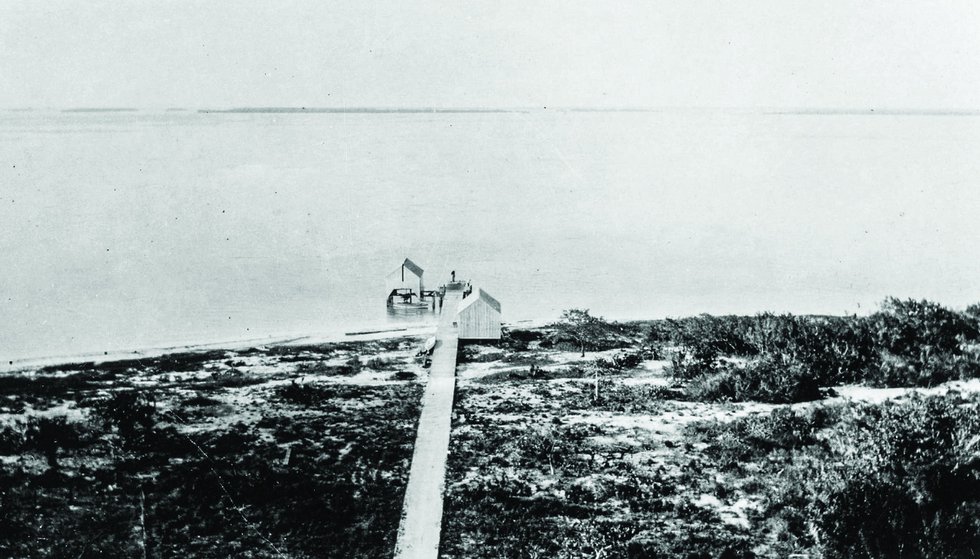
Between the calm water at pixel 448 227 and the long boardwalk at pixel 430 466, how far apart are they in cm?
1124

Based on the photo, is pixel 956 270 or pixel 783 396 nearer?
pixel 783 396

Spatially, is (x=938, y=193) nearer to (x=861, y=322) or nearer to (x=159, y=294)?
(x=861, y=322)

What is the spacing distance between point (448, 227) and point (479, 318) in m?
27.3

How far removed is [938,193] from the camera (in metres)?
73.9

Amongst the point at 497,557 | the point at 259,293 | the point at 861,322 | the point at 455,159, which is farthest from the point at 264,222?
the point at 497,557

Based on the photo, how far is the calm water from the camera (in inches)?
1665

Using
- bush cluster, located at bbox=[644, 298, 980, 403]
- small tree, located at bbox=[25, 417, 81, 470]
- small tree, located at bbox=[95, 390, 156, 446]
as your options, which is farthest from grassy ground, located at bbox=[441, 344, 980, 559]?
small tree, located at bbox=[25, 417, 81, 470]

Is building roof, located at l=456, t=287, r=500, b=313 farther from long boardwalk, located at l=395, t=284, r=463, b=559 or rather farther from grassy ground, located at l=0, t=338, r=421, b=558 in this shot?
grassy ground, located at l=0, t=338, r=421, b=558

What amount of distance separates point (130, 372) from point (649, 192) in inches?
2189

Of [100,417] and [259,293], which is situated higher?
[259,293]

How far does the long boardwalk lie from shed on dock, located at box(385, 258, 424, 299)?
30.0ft

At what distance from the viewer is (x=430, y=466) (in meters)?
21.2

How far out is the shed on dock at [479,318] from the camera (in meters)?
32.3

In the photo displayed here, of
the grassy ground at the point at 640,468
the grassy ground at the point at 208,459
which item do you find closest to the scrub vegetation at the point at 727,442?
the grassy ground at the point at 640,468
